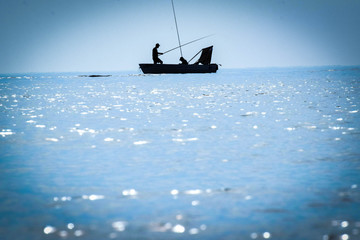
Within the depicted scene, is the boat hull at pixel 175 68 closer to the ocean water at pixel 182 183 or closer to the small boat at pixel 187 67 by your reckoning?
the small boat at pixel 187 67

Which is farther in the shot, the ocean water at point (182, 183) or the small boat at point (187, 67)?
the small boat at point (187, 67)

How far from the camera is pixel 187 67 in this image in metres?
69.7

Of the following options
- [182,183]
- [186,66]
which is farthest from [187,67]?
[182,183]

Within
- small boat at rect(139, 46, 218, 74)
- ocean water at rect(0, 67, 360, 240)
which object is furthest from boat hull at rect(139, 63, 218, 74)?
ocean water at rect(0, 67, 360, 240)

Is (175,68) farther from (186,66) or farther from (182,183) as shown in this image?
(182,183)

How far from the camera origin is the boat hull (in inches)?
2603

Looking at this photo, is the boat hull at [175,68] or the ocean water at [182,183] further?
the boat hull at [175,68]

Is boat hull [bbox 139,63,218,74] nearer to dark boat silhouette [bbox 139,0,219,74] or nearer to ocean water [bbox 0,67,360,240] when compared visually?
dark boat silhouette [bbox 139,0,219,74]

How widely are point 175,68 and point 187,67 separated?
7.88ft

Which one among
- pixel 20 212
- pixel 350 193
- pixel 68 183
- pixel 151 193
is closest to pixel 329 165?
pixel 350 193

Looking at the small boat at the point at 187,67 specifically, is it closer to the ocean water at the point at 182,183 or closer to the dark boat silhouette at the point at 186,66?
the dark boat silhouette at the point at 186,66

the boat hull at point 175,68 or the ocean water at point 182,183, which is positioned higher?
the boat hull at point 175,68

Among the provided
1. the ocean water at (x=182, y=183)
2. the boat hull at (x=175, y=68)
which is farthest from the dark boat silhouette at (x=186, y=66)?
the ocean water at (x=182, y=183)

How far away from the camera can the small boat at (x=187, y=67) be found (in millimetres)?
66000
